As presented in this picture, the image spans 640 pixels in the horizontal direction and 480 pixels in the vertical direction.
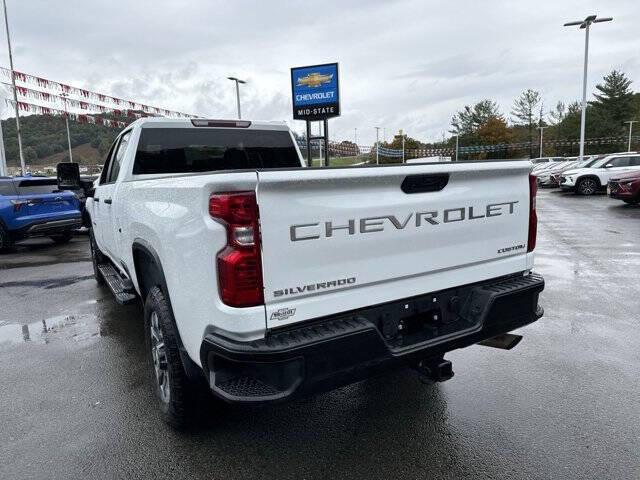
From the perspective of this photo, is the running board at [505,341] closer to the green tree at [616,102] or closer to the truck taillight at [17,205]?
the truck taillight at [17,205]

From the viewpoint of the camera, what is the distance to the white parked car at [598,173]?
20.0 m

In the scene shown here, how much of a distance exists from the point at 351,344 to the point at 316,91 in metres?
19.2

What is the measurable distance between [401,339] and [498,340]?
961 millimetres

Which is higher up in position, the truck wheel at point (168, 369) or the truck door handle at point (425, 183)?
the truck door handle at point (425, 183)

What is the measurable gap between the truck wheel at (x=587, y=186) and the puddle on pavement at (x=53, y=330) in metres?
20.7

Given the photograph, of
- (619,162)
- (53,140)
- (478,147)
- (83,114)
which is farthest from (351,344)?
(53,140)

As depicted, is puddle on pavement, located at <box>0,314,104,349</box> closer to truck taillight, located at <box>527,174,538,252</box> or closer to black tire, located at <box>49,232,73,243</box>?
truck taillight, located at <box>527,174,538,252</box>

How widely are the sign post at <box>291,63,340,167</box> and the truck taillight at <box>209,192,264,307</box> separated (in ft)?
60.2

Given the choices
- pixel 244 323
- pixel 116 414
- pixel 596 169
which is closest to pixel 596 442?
pixel 244 323

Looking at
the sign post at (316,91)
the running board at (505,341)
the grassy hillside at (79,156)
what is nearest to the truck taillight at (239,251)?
the running board at (505,341)

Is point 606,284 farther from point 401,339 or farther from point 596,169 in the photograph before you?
point 596,169

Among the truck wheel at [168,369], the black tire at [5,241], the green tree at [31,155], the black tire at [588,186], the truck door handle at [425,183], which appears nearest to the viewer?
the truck door handle at [425,183]

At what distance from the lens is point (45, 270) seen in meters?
8.70

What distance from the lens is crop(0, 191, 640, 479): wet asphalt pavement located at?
2.71 m
